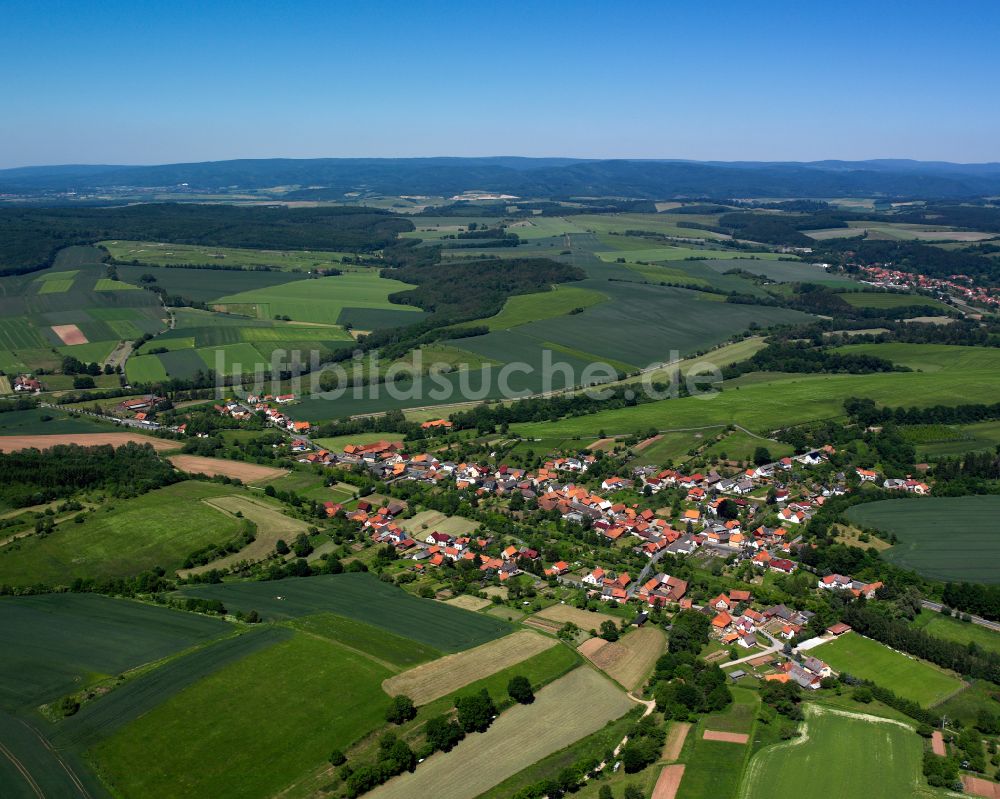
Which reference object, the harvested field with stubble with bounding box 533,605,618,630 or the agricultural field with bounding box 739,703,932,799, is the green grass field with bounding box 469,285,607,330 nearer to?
the harvested field with stubble with bounding box 533,605,618,630

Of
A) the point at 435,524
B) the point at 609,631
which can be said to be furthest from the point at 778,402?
the point at 609,631

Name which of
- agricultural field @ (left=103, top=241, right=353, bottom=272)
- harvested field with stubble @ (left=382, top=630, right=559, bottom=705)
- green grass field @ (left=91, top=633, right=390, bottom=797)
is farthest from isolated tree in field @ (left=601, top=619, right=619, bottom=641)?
agricultural field @ (left=103, top=241, right=353, bottom=272)

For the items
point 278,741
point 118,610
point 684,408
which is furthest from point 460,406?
point 278,741

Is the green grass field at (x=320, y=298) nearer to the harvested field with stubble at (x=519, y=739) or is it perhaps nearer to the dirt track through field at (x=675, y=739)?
the harvested field with stubble at (x=519, y=739)

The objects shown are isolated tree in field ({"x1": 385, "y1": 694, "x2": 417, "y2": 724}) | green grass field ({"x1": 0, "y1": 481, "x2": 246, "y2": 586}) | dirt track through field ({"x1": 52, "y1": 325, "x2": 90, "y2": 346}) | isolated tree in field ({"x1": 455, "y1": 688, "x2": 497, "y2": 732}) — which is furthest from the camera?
dirt track through field ({"x1": 52, "y1": 325, "x2": 90, "y2": 346})

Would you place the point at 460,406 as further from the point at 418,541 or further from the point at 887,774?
the point at 887,774

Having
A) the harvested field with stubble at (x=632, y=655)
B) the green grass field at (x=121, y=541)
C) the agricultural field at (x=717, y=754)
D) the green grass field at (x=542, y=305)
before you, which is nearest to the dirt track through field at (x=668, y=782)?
the agricultural field at (x=717, y=754)
